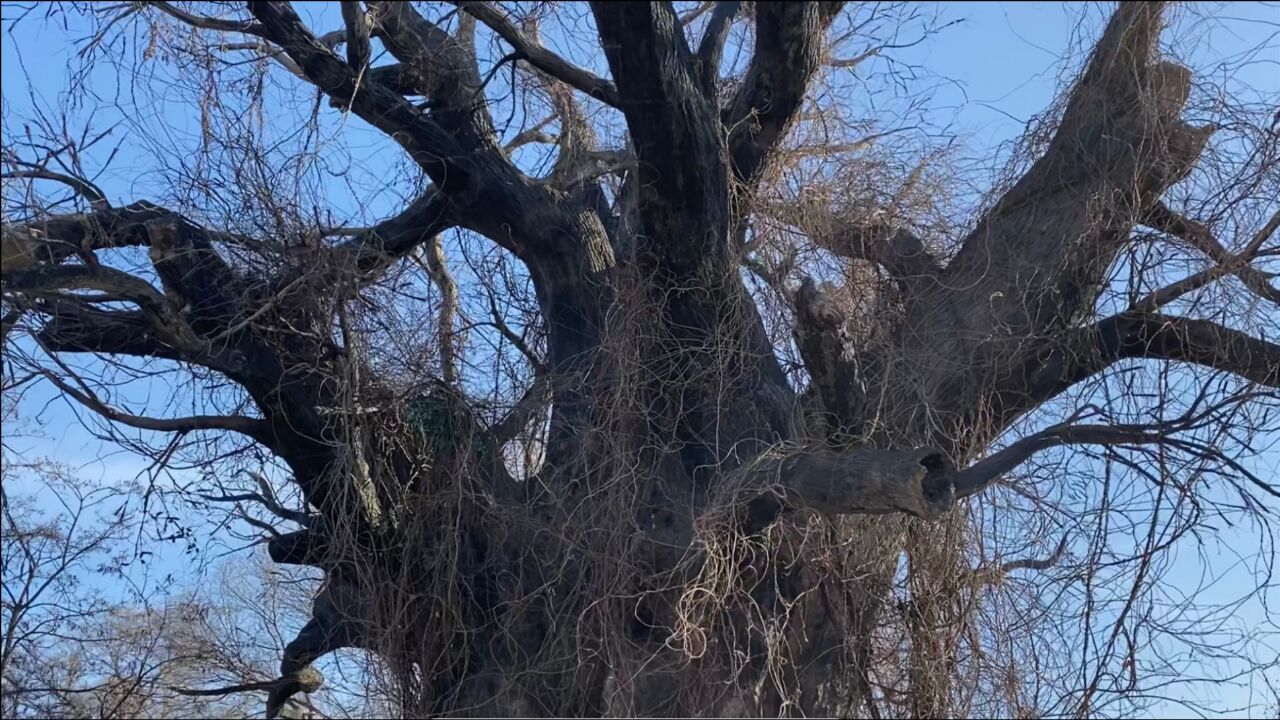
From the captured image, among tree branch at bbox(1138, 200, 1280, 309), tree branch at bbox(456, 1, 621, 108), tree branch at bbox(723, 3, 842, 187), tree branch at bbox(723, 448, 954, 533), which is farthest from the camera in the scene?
tree branch at bbox(456, 1, 621, 108)

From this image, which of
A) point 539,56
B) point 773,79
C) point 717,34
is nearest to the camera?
point 773,79

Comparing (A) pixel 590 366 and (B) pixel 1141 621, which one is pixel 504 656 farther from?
(B) pixel 1141 621

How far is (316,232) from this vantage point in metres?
7.00

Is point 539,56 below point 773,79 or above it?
above

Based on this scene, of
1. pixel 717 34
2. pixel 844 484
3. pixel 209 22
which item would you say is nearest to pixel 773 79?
pixel 717 34

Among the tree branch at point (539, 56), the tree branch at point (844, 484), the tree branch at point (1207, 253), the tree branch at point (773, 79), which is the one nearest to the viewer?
the tree branch at point (844, 484)

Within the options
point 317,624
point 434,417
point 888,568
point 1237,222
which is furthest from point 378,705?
point 1237,222

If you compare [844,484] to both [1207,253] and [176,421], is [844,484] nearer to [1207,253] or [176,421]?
[1207,253]

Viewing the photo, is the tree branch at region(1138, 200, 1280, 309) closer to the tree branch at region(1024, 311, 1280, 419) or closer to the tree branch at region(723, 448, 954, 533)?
the tree branch at region(1024, 311, 1280, 419)

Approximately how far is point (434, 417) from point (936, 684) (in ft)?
10.3

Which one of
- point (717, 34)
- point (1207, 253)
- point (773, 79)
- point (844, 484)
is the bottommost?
point (844, 484)

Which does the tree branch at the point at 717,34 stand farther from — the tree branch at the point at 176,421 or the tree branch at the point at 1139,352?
the tree branch at the point at 176,421

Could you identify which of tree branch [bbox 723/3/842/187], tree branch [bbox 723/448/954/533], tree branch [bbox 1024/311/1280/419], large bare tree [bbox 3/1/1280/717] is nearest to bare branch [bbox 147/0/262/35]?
large bare tree [bbox 3/1/1280/717]

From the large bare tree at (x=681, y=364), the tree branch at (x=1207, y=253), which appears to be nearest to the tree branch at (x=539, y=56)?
the large bare tree at (x=681, y=364)
